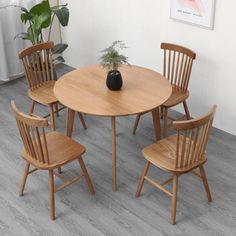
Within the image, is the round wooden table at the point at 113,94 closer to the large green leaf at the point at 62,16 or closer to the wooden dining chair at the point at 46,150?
the wooden dining chair at the point at 46,150

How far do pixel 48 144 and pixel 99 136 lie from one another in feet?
3.20

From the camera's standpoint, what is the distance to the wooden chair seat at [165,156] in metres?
3.13

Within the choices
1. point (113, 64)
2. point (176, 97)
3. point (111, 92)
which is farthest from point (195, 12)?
point (111, 92)

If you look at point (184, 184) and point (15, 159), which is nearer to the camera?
point (184, 184)

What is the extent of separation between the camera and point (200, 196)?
353 cm

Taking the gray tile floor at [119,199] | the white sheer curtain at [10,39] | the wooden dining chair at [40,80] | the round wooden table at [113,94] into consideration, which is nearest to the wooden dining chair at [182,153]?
the gray tile floor at [119,199]

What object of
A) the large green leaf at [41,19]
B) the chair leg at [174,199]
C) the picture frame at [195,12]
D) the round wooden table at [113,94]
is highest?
the picture frame at [195,12]

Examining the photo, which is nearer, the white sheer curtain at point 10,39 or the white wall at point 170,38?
the white wall at point 170,38

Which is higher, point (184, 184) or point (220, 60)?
point (220, 60)

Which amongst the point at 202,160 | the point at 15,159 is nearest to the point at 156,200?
the point at 202,160

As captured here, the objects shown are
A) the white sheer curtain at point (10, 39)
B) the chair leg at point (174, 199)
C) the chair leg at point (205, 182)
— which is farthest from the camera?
the white sheer curtain at point (10, 39)

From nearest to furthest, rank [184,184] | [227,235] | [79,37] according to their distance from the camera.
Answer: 1. [227,235]
2. [184,184]
3. [79,37]

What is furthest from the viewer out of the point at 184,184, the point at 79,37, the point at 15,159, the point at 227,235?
the point at 79,37

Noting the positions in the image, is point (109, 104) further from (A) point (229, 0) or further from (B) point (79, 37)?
(B) point (79, 37)
